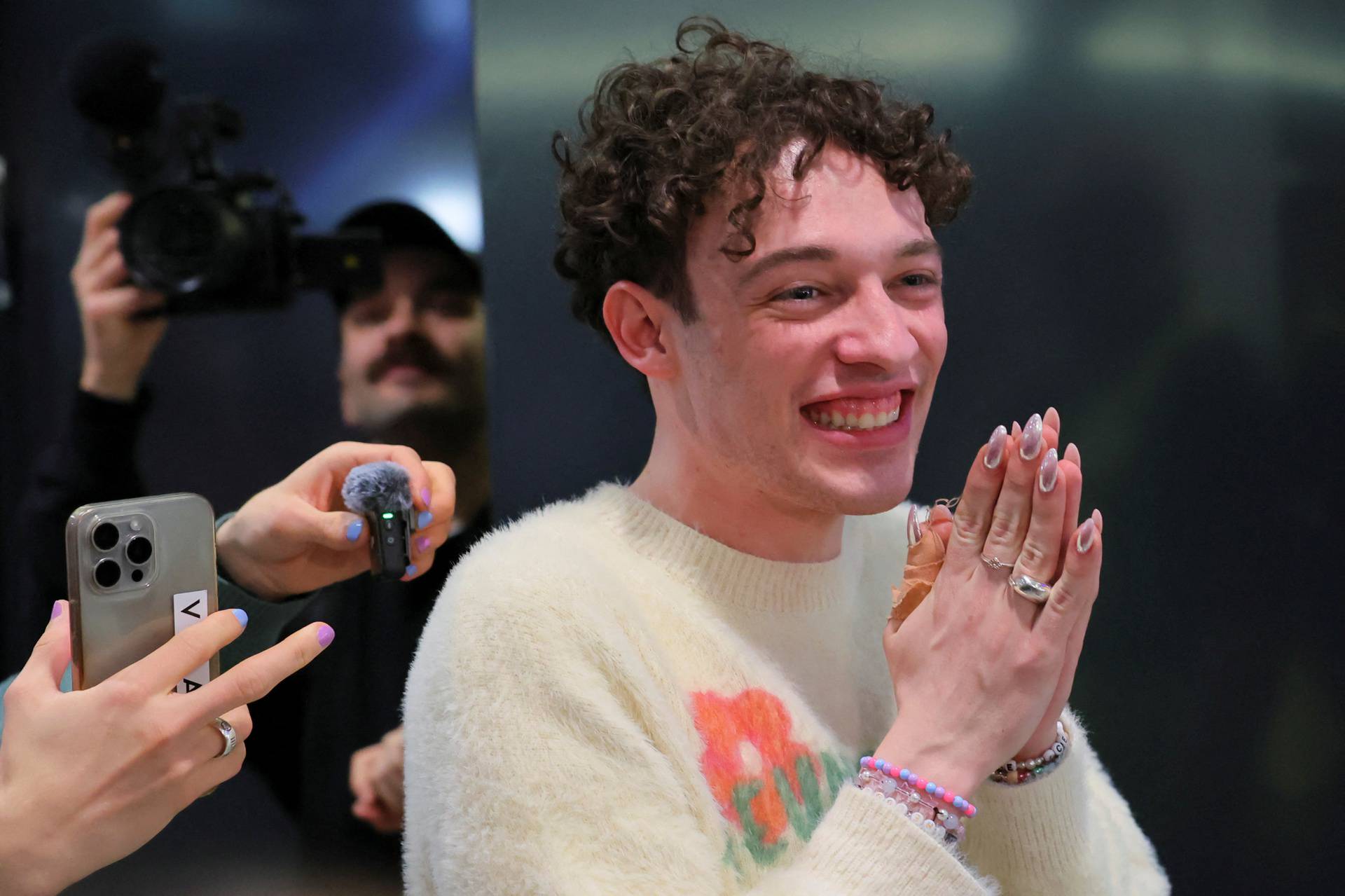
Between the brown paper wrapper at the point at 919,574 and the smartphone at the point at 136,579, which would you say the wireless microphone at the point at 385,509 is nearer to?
the smartphone at the point at 136,579

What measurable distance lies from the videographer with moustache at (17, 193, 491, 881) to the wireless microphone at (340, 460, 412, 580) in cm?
36

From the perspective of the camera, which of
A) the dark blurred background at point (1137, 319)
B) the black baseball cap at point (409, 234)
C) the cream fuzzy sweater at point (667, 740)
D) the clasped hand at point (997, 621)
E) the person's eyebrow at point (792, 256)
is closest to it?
the cream fuzzy sweater at point (667, 740)

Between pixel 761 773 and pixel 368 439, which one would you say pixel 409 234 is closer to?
pixel 368 439

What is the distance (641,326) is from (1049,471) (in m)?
0.57

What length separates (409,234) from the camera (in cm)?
169

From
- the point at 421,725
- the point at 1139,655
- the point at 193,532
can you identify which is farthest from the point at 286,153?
the point at 1139,655

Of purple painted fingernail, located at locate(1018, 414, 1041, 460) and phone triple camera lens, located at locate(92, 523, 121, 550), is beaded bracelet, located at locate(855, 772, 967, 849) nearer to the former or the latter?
purple painted fingernail, located at locate(1018, 414, 1041, 460)

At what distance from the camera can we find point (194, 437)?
1.64 metres

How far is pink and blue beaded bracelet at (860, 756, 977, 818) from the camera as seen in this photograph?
120 centimetres

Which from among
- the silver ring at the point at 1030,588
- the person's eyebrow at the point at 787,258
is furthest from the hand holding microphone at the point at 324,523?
the silver ring at the point at 1030,588

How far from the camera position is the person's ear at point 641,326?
4.91 ft

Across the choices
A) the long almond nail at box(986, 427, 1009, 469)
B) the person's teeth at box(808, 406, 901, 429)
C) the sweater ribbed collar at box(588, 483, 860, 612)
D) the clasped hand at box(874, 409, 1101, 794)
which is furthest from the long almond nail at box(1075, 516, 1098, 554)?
the sweater ribbed collar at box(588, 483, 860, 612)

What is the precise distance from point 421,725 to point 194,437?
2.17 feet

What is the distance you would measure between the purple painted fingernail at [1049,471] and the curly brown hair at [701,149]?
16.6 inches
